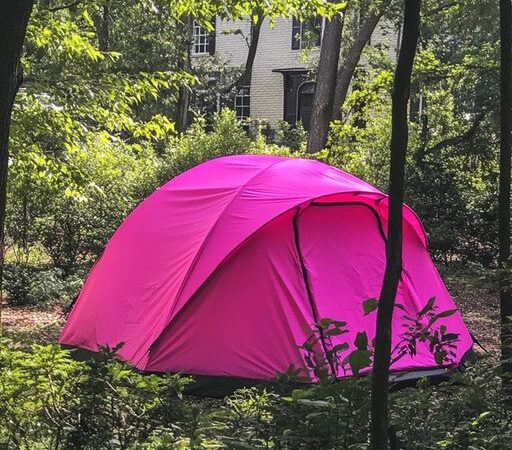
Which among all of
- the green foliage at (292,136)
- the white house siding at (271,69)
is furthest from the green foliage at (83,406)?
the white house siding at (271,69)

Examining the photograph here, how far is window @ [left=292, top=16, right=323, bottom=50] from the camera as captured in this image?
19.8 m

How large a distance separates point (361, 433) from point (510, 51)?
2.15 m

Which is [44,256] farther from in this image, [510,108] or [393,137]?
[393,137]

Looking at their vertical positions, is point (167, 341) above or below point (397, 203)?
below

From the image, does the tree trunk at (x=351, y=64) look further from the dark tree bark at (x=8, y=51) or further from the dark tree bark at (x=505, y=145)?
the dark tree bark at (x=8, y=51)

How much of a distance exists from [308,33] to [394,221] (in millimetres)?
17396

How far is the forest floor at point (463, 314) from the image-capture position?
7.58 metres

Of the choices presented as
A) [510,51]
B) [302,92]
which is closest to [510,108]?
[510,51]

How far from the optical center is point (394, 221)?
206cm

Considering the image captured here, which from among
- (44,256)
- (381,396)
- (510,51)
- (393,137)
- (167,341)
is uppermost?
(510,51)

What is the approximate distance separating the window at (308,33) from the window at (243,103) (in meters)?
2.76

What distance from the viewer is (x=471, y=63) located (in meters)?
11.4

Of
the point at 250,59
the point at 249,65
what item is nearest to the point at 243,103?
the point at 249,65

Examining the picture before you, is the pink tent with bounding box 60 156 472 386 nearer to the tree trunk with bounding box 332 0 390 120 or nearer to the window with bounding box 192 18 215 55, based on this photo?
the tree trunk with bounding box 332 0 390 120
